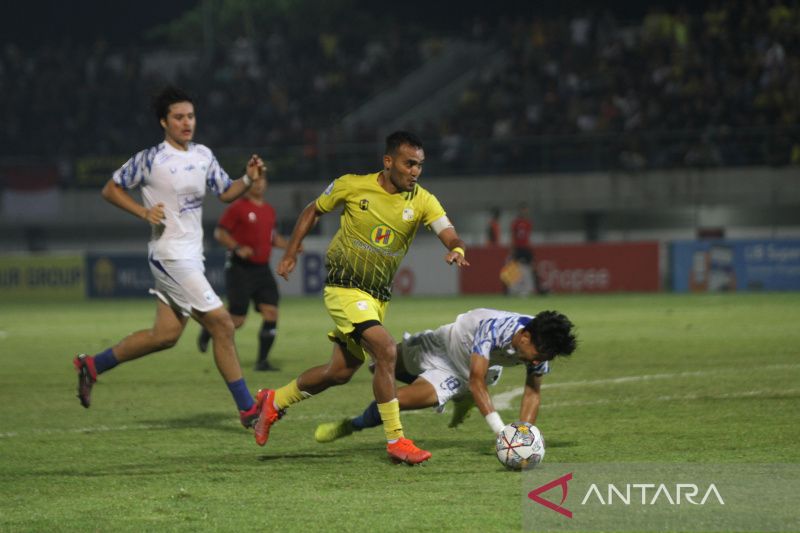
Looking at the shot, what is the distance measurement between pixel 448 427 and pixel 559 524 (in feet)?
10.8

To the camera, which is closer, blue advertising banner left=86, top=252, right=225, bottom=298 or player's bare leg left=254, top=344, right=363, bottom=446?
player's bare leg left=254, top=344, right=363, bottom=446

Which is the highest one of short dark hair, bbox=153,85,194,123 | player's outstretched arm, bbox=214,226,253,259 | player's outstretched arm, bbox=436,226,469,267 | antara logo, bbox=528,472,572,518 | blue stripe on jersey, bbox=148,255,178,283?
short dark hair, bbox=153,85,194,123

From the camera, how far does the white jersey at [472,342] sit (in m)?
7.54

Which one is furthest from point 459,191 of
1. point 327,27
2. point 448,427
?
point 448,427

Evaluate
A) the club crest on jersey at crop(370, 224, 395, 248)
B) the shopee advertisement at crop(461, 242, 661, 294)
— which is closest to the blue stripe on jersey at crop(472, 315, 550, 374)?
the club crest on jersey at crop(370, 224, 395, 248)

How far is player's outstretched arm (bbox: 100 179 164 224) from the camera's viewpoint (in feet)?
27.0

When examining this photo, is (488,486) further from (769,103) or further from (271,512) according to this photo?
(769,103)

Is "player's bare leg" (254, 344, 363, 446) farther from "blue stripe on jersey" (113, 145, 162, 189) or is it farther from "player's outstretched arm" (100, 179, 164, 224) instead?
"blue stripe on jersey" (113, 145, 162, 189)

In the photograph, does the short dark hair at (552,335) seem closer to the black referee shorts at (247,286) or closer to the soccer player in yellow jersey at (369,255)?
the soccer player in yellow jersey at (369,255)

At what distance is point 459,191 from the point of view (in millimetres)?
33281

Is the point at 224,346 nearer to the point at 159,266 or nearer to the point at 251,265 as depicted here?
the point at 159,266

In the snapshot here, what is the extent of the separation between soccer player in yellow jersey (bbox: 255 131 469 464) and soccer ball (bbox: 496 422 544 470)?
0.78 metres

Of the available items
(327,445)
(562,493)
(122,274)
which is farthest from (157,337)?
(122,274)

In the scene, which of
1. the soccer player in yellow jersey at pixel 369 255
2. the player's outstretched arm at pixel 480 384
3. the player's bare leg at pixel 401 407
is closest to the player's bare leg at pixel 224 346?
Result: the soccer player in yellow jersey at pixel 369 255
